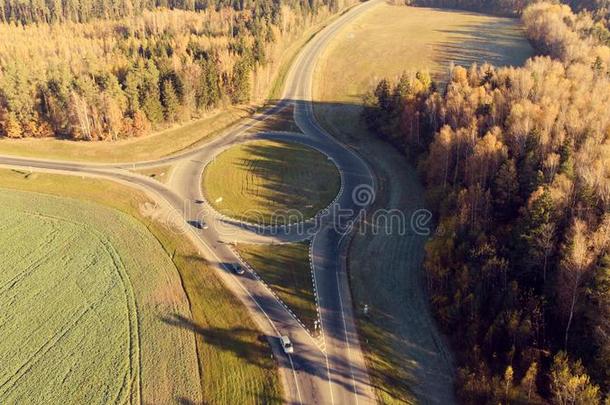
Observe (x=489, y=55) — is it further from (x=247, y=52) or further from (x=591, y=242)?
(x=591, y=242)

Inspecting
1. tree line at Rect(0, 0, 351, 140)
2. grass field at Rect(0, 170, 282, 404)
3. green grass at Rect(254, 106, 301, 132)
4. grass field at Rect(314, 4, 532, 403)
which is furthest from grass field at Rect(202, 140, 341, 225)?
tree line at Rect(0, 0, 351, 140)

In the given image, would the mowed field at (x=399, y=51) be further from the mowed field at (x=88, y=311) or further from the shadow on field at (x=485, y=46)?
the mowed field at (x=88, y=311)

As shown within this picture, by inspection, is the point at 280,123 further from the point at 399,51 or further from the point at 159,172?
the point at 399,51

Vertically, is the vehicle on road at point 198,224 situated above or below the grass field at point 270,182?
below

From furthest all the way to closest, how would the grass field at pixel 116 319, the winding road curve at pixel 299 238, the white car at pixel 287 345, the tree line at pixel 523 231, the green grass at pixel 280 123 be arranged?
the green grass at pixel 280 123
the white car at pixel 287 345
the winding road curve at pixel 299 238
the grass field at pixel 116 319
the tree line at pixel 523 231

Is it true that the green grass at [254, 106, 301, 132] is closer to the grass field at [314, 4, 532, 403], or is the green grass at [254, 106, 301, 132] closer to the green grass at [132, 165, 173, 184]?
the grass field at [314, 4, 532, 403]

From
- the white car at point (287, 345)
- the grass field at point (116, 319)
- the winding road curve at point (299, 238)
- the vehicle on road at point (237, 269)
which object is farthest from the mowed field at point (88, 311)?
the white car at point (287, 345)
